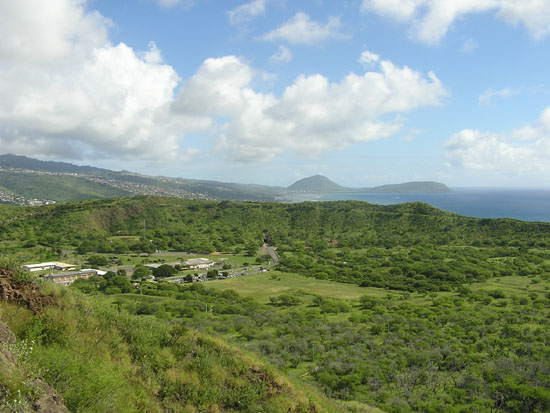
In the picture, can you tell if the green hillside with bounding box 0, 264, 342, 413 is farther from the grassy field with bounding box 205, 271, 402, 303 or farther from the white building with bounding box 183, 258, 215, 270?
the white building with bounding box 183, 258, 215, 270

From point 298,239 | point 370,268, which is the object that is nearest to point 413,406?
point 370,268

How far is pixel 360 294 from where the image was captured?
52.4 meters

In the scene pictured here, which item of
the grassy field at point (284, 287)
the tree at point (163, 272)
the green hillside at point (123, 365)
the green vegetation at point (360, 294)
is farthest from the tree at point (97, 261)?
the green hillside at point (123, 365)

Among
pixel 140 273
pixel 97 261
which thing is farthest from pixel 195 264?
pixel 97 261

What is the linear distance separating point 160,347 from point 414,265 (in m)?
68.1

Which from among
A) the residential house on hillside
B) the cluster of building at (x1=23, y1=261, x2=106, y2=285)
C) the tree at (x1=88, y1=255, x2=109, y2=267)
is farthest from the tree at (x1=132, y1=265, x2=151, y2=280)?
the tree at (x1=88, y1=255, x2=109, y2=267)

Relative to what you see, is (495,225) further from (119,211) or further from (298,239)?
(119,211)

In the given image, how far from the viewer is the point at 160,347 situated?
412 inches

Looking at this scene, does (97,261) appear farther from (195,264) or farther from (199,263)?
(199,263)

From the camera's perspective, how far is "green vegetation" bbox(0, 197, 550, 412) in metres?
20.5

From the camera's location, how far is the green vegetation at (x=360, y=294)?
20531 millimetres

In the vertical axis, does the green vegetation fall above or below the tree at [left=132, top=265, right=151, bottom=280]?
above

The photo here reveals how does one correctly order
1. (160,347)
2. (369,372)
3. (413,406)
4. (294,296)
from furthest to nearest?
(294,296) → (369,372) → (413,406) → (160,347)

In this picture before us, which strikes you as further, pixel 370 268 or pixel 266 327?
pixel 370 268
